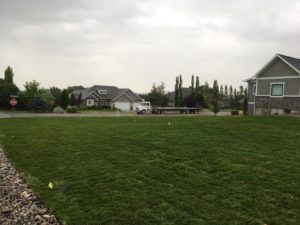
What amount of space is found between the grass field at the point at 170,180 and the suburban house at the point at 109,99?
162 feet

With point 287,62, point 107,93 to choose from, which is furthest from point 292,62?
point 107,93

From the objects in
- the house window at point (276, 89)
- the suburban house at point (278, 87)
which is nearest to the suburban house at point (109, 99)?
the suburban house at point (278, 87)

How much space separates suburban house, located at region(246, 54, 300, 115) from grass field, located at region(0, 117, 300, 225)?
556 inches

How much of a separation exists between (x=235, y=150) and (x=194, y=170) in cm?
260

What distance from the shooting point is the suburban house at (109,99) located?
196 feet

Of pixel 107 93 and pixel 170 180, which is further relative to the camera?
pixel 107 93

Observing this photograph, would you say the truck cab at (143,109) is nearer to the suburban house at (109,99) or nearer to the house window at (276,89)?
the suburban house at (109,99)

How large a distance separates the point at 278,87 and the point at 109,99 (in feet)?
141

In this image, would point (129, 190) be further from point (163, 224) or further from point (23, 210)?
point (23, 210)

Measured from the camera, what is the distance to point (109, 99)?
203ft

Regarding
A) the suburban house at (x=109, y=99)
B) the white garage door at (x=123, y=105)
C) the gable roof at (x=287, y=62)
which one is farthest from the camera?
the suburban house at (x=109, y=99)

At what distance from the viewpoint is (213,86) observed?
254ft

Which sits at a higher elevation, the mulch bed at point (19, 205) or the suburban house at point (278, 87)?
the suburban house at point (278, 87)

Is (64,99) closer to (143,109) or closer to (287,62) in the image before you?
(143,109)
